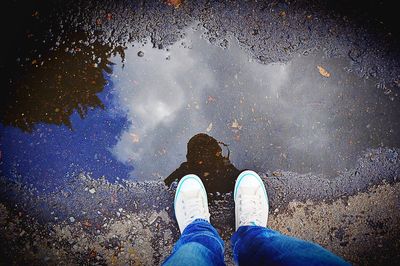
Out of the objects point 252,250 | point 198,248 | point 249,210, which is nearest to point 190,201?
Result: point 249,210

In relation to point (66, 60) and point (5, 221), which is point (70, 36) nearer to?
point (66, 60)

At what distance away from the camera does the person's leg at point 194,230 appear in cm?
159

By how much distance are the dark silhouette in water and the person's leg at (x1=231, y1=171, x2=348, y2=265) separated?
0.11 meters

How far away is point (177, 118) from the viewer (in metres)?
2.40

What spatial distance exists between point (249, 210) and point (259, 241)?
0.59m

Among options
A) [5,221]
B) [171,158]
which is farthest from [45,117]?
[171,158]

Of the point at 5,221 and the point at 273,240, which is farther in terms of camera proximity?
the point at 5,221

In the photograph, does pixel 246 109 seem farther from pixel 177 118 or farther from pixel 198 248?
pixel 198 248

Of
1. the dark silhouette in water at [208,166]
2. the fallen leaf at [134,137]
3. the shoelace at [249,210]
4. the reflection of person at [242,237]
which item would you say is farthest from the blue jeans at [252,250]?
the fallen leaf at [134,137]

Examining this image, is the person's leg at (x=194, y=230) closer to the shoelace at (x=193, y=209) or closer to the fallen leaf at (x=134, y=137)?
the shoelace at (x=193, y=209)

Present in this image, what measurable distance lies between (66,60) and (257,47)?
5.39 ft

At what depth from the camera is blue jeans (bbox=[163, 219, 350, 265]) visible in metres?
1.40

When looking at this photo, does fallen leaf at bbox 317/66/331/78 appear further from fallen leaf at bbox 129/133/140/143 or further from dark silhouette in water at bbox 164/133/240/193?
fallen leaf at bbox 129/133/140/143

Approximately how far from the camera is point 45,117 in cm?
237
